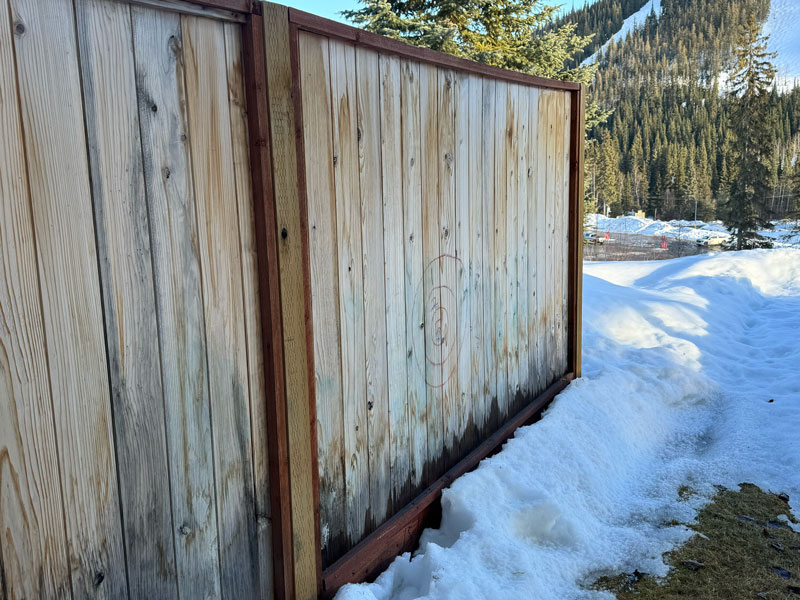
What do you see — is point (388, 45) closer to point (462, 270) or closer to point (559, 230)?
point (462, 270)

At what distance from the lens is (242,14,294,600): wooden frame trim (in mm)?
1896

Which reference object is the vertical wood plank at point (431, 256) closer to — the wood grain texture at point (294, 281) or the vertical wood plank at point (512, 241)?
the wood grain texture at point (294, 281)

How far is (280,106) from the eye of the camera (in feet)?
6.51

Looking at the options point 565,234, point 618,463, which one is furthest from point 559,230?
point 618,463

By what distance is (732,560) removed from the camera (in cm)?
281

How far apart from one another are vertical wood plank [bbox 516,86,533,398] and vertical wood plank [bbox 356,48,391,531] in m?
1.49

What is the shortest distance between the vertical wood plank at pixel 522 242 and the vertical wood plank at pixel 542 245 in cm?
19

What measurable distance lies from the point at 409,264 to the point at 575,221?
2272 mm

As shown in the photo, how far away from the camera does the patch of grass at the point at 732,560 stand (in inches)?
102

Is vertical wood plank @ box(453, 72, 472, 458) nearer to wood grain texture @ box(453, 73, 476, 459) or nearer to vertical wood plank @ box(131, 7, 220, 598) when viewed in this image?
wood grain texture @ box(453, 73, 476, 459)

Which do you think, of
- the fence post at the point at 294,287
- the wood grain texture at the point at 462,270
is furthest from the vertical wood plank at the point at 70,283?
the wood grain texture at the point at 462,270

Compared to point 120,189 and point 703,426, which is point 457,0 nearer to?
point 703,426

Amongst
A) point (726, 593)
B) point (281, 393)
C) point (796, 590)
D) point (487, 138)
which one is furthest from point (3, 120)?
point (796, 590)

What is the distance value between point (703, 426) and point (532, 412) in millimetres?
1272
